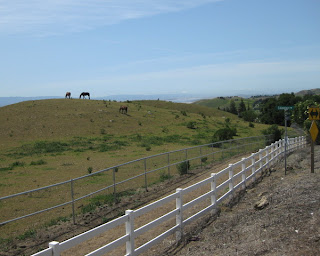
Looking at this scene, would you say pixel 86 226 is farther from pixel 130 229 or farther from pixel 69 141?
pixel 69 141

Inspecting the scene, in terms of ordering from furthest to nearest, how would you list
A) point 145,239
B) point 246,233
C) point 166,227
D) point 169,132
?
point 169,132
point 166,227
point 145,239
point 246,233

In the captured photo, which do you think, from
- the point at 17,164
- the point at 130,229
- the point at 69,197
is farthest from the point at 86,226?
the point at 17,164

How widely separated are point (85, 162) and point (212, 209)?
1844cm

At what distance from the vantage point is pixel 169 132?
50.2 m

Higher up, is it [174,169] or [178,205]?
[178,205]

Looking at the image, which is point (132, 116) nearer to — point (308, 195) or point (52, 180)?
A: point (52, 180)

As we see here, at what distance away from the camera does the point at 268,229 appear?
842 centimetres

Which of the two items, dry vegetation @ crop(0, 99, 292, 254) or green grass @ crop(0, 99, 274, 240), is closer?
dry vegetation @ crop(0, 99, 292, 254)

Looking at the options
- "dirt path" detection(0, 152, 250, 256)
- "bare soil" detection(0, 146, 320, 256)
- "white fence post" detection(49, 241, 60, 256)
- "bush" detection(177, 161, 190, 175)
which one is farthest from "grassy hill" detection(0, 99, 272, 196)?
"white fence post" detection(49, 241, 60, 256)

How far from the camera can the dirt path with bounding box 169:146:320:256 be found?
7191mm

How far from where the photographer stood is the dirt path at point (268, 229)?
719 cm

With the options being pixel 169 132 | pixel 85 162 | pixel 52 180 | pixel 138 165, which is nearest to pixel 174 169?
pixel 138 165

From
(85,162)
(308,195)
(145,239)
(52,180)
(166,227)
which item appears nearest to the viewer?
(145,239)

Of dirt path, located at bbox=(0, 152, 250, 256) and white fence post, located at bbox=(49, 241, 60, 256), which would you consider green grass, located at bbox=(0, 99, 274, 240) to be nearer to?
dirt path, located at bbox=(0, 152, 250, 256)
